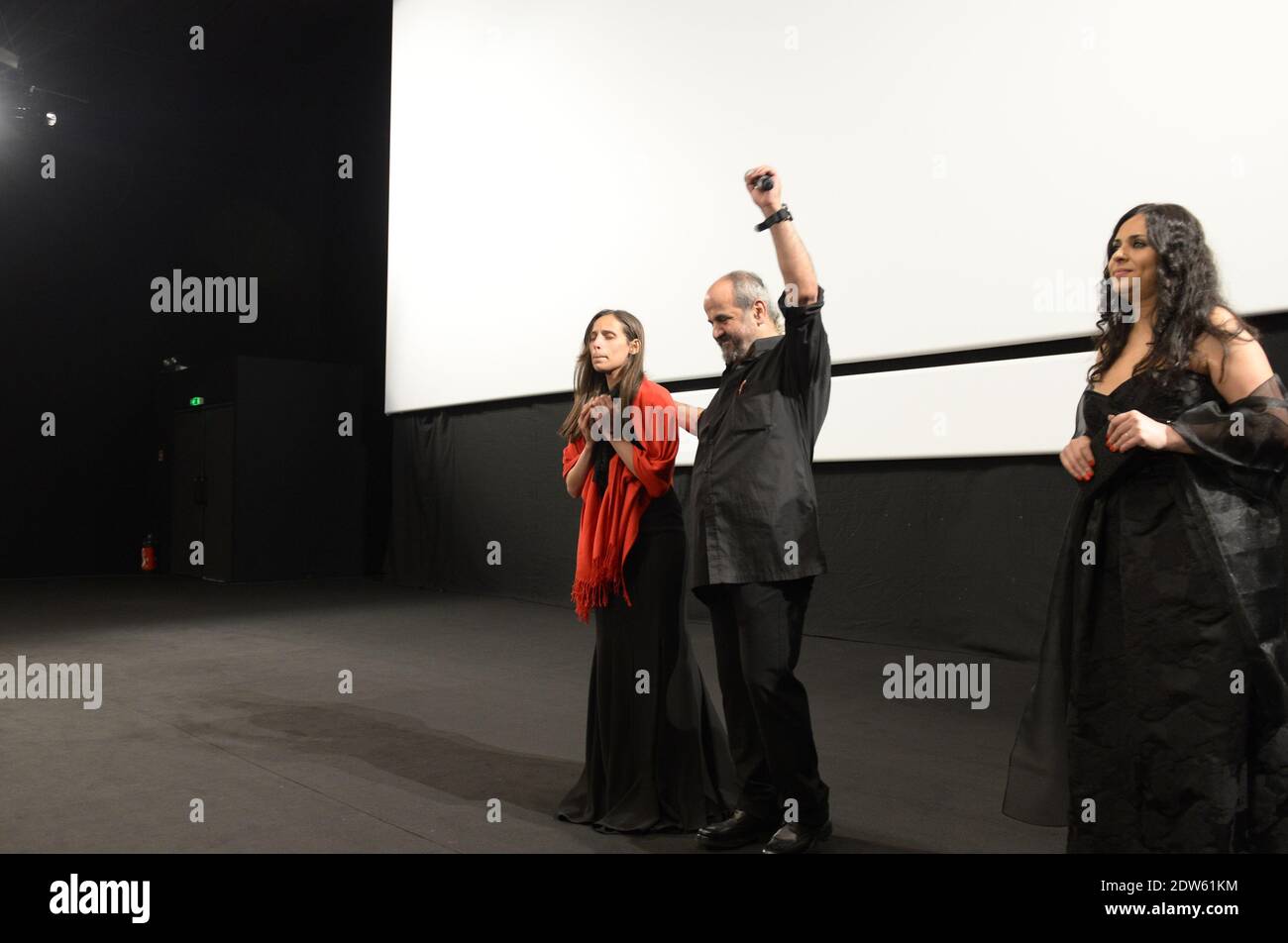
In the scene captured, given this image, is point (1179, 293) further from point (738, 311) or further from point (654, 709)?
point (654, 709)

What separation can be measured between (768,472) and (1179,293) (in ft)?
2.56

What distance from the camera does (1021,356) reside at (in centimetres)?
396

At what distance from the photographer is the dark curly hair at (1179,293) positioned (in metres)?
1.43

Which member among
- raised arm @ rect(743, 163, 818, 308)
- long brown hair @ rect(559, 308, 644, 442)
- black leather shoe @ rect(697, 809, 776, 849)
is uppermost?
raised arm @ rect(743, 163, 818, 308)

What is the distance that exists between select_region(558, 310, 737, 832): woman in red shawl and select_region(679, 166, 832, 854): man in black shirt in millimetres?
152

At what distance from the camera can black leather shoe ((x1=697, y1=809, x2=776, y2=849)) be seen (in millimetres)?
1999

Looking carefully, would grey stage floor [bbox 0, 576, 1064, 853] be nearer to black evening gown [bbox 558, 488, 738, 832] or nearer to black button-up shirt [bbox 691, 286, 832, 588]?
black evening gown [bbox 558, 488, 738, 832]

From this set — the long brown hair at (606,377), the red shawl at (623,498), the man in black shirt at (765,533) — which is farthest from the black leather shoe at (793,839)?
the long brown hair at (606,377)

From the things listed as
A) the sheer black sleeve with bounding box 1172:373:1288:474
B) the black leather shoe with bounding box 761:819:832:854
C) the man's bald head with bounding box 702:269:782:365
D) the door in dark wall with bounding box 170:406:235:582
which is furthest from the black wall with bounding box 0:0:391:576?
the sheer black sleeve with bounding box 1172:373:1288:474

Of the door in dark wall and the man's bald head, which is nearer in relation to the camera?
the man's bald head

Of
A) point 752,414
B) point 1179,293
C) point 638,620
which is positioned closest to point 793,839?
point 638,620

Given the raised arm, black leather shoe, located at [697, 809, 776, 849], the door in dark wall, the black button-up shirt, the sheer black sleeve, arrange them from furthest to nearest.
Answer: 1. the door in dark wall
2. black leather shoe, located at [697, 809, 776, 849]
3. the black button-up shirt
4. the raised arm
5. the sheer black sleeve

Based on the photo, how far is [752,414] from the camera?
1.92 m

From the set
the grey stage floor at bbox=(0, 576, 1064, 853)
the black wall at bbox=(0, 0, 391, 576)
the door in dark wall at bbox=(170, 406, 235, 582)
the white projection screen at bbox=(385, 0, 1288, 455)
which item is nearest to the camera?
the grey stage floor at bbox=(0, 576, 1064, 853)
